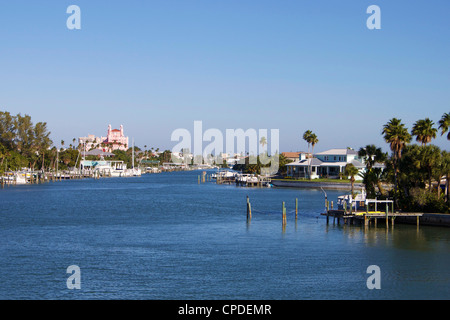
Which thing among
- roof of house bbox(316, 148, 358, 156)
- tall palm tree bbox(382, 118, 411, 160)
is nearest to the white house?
roof of house bbox(316, 148, 358, 156)

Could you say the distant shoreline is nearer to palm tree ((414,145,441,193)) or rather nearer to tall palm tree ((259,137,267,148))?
palm tree ((414,145,441,193))

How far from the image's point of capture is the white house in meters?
118

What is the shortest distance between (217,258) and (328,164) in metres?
87.7

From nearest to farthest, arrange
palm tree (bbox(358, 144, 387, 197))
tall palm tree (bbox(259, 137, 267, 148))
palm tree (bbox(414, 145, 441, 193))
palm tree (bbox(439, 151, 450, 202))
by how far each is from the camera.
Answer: palm tree (bbox(439, 151, 450, 202)) → palm tree (bbox(414, 145, 441, 193)) → palm tree (bbox(358, 144, 387, 197)) → tall palm tree (bbox(259, 137, 267, 148))

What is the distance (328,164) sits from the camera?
11794 centimetres

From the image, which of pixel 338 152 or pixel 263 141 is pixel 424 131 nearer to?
pixel 338 152

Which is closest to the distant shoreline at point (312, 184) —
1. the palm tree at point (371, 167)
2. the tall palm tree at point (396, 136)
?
the palm tree at point (371, 167)

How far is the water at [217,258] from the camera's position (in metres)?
26.5

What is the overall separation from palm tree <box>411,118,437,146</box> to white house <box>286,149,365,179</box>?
61409 mm

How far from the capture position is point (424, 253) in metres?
36.1

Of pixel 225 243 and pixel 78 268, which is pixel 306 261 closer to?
pixel 225 243

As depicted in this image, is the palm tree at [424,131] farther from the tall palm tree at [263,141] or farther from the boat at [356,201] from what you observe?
the tall palm tree at [263,141]

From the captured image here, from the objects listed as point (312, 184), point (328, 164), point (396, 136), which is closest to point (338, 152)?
point (328, 164)
